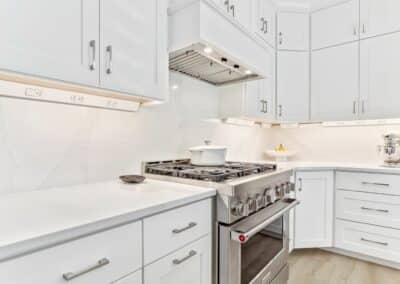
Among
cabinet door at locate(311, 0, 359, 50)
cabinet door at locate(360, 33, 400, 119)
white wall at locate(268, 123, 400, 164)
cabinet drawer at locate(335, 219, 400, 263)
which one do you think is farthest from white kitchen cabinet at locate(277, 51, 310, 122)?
cabinet drawer at locate(335, 219, 400, 263)

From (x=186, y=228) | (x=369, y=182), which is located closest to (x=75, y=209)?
(x=186, y=228)

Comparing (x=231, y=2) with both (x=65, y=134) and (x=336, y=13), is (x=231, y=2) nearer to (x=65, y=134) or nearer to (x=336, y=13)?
(x=65, y=134)

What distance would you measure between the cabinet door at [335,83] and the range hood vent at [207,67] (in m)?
1.13

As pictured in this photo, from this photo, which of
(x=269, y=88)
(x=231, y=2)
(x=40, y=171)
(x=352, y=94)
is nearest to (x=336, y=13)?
(x=352, y=94)

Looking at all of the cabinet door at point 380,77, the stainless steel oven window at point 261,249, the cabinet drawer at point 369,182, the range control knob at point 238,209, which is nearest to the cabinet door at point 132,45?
the range control knob at point 238,209

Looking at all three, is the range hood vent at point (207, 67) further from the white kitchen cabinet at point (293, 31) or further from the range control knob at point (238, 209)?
the white kitchen cabinet at point (293, 31)

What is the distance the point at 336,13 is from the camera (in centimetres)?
264

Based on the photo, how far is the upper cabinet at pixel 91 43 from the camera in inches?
33.1

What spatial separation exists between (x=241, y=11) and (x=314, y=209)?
1.92 metres

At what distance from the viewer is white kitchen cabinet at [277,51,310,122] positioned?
275cm

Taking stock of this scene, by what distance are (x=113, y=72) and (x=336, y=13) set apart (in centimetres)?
264

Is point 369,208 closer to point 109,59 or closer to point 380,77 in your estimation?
point 380,77

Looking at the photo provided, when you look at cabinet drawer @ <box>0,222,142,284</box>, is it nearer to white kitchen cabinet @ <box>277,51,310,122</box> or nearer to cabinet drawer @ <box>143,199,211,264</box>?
cabinet drawer @ <box>143,199,211,264</box>

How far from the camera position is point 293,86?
9.14ft
